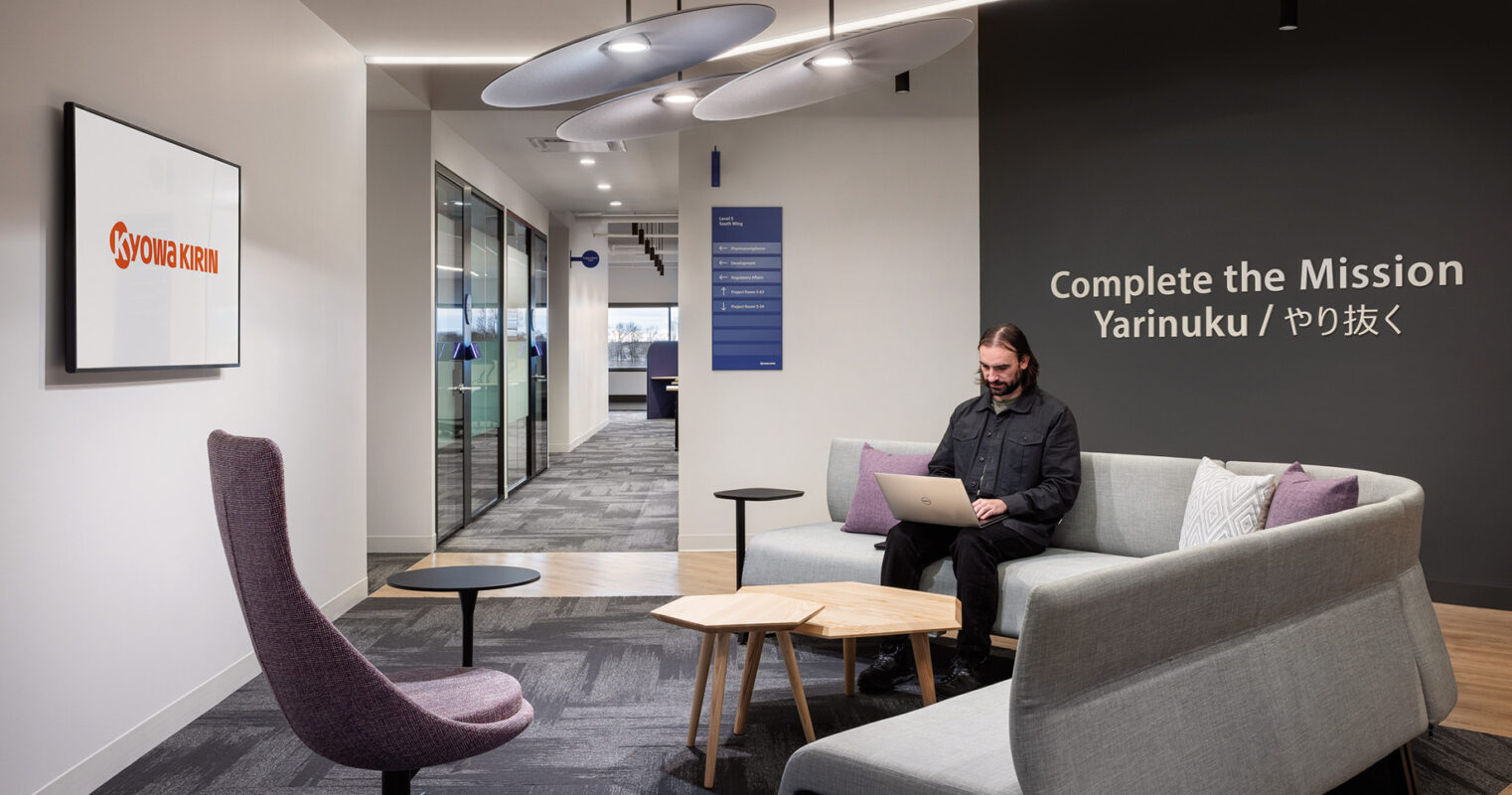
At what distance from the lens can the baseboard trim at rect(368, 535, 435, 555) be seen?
6566 mm

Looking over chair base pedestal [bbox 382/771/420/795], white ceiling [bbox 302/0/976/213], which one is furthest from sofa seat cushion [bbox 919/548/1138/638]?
white ceiling [bbox 302/0/976/213]

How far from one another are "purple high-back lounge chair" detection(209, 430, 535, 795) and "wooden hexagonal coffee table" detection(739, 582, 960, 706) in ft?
3.85

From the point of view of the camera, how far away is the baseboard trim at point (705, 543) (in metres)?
6.50

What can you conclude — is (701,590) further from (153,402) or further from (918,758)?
(918,758)

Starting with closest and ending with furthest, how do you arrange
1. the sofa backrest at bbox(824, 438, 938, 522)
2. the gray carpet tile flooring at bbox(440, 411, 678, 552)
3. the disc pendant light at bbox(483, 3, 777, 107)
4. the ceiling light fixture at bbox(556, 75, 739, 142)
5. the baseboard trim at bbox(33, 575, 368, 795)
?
the disc pendant light at bbox(483, 3, 777, 107), the baseboard trim at bbox(33, 575, 368, 795), the ceiling light fixture at bbox(556, 75, 739, 142), the sofa backrest at bbox(824, 438, 938, 522), the gray carpet tile flooring at bbox(440, 411, 678, 552)

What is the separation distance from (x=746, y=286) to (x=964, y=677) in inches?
130

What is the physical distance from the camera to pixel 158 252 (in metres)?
3.25

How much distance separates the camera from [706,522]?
652 centimetres

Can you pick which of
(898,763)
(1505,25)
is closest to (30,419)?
(898,763)

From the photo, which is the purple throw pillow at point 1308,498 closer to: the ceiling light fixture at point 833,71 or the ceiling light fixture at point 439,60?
the ceiling light fixture at point 833,71

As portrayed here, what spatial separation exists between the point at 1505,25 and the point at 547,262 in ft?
28.8

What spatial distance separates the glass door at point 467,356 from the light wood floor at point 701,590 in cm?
87

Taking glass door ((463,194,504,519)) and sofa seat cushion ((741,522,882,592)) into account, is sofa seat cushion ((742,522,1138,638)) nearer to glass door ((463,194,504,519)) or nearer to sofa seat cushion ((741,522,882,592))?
sofa seat cushion ((741,522,882,592))

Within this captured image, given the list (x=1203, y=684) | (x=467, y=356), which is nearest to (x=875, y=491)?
(x=1203, y=684)
